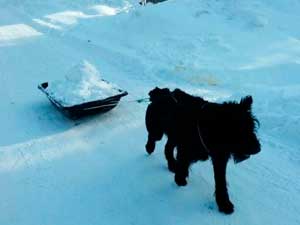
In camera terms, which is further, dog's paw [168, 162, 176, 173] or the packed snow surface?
the packed snow surface

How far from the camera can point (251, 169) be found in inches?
174

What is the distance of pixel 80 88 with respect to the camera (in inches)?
219

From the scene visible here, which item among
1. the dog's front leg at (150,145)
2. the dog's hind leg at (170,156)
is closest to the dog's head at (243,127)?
the dog's hind leg at (170,156)

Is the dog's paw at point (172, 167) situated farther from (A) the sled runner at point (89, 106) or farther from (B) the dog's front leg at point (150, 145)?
(A) the sled runner at point (89, 106)

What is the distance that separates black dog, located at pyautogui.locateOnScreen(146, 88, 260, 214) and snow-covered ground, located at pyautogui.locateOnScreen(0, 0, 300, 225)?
0.45 metres

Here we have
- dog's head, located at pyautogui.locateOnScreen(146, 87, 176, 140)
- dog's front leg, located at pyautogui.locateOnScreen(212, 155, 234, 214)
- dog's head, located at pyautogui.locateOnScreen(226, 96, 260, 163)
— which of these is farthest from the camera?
dog's head, located at pyautogui.locateOnScreen(146, 87, 176, 140)

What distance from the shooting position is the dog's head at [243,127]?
316 cm

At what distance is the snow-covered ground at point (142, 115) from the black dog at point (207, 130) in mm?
449

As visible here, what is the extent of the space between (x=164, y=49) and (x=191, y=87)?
88.7 inches

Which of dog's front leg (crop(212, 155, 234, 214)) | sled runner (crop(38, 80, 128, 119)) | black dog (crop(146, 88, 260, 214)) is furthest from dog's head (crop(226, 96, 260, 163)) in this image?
sled runner (crop(38, 80, 128, 119))

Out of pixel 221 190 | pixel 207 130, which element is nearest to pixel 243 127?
pixel 207 130

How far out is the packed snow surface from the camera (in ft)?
17.7

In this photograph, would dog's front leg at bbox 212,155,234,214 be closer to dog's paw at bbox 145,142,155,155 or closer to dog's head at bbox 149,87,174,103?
dog's head at bbox 149,87,174,103

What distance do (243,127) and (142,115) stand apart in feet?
9.18
